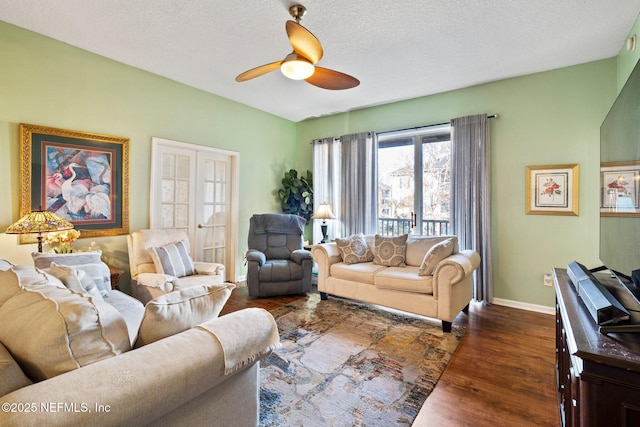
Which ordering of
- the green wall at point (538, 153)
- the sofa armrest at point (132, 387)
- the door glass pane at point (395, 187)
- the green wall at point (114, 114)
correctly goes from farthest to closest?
1. the door glass pane at point (395, 187)
2. the green wall at point (538, 153)
3. the green wall at point (114, 114)
4. the sofa armrest at point (132, 387)

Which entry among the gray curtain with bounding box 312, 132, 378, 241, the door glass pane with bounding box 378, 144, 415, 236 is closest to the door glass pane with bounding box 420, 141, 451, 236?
the door glass pane with bounding box 378, 144, 415, 236

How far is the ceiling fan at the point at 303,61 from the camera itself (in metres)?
2.08

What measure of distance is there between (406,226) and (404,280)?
1542 millimetres

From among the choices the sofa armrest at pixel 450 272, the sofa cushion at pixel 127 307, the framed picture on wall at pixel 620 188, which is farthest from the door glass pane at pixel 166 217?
the framed picture on wall at pixel 620 188

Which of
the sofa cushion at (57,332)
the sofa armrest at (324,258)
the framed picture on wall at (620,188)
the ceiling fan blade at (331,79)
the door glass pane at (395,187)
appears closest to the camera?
the sofa cushion at (57,332)

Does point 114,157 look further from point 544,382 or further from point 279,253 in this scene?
point 544,382

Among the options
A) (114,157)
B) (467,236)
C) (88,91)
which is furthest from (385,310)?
(88,91)

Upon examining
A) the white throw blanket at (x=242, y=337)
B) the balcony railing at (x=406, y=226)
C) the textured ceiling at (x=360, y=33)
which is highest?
the textured ceiling at (x=360, y=33)

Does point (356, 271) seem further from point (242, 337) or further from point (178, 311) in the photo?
point (178, 311)

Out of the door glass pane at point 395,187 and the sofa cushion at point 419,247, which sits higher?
the door glass pane at point 395,187

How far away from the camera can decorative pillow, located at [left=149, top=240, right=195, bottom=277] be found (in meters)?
3.03

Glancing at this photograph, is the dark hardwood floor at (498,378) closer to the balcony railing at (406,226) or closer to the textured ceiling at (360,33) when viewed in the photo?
the balcony railing at (406,226)

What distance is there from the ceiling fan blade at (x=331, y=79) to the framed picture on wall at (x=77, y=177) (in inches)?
92.4

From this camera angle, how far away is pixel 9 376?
2.54 feet
